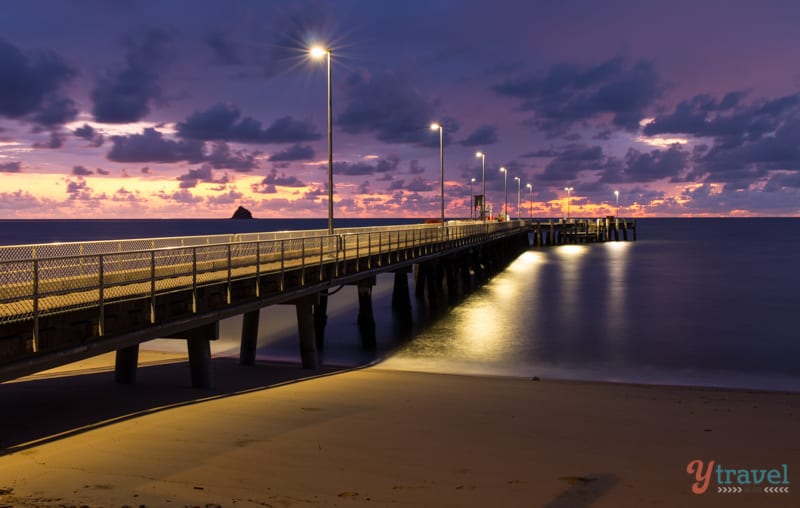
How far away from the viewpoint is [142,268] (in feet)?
54.6

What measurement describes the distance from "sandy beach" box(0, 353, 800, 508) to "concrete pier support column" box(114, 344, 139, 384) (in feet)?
2.07

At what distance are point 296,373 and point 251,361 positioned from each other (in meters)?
2.43

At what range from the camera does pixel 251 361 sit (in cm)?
1825

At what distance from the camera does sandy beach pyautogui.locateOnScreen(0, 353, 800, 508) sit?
22.7 ft

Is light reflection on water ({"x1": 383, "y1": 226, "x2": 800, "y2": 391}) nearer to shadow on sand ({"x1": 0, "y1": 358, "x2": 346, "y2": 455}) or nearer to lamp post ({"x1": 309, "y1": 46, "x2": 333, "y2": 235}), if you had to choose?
lamp post ({"x1": 309, "y1": 46, "x2": 333, "y2": 235})

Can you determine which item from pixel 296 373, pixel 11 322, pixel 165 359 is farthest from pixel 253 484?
pixel 165 359

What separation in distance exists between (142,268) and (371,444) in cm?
1035

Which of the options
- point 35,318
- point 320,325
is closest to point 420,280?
point 320,325

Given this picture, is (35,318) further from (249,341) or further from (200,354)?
(249,341)

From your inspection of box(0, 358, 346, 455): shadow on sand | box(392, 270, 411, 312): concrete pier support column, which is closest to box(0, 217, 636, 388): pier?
box(0, 358, 346, 455): shadow on sand

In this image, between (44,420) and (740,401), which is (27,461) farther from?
(740,401)

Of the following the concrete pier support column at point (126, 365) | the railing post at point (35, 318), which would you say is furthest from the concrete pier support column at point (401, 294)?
the railing post at point (35, 318)

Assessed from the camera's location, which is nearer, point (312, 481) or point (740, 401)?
point (312, 481)

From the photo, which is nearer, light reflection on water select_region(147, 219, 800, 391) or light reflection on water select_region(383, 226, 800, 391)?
light reflection on water select_region(383, 226, 800, 391)
